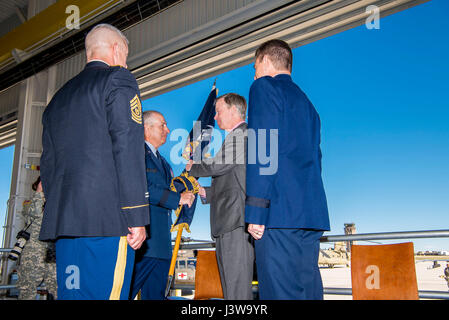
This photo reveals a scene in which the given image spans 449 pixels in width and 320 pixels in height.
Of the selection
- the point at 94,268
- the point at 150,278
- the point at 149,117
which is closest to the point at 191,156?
the point at 149,117

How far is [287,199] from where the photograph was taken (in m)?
1.51

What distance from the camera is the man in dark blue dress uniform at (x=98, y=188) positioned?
1290 mm

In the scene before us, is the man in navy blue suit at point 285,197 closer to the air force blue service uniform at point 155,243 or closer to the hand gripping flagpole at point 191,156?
the air force blue service uniform at point 155,243

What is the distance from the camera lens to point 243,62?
6.28m

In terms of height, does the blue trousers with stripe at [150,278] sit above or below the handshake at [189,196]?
below

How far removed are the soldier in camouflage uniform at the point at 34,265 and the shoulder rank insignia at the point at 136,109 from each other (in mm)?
3117

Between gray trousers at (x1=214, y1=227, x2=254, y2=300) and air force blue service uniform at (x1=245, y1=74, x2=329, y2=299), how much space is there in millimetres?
403

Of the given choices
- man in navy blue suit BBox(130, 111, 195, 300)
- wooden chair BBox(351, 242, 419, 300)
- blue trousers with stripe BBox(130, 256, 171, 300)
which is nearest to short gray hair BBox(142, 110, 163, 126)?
man in navy blue suit BBox(130, 111, 195, 300)

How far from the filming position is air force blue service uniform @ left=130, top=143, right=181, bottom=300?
2260mm

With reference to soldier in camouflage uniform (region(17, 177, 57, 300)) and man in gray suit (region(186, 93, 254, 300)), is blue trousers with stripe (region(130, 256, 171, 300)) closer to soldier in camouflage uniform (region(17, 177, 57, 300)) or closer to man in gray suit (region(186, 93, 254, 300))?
man in gray suit (region(186, 93, 254, 300))

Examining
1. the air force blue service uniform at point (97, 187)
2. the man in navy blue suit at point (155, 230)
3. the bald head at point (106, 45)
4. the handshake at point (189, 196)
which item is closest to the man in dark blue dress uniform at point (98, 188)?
the air force blue service uniform at point (97, 187)

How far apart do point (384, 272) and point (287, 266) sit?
149cm
